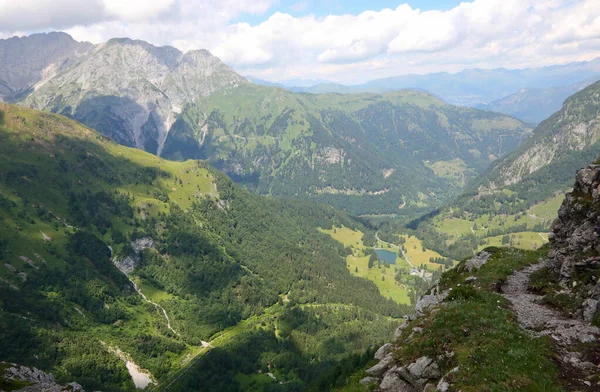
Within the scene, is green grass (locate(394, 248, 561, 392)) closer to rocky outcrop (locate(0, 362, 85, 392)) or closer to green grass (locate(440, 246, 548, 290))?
green grass (locate(440, 246, 548, 290))

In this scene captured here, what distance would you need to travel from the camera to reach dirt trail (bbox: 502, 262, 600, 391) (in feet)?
94.2

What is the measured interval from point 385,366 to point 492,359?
10.6 metres

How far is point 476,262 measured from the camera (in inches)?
2552

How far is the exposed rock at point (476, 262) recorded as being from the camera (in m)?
63.0

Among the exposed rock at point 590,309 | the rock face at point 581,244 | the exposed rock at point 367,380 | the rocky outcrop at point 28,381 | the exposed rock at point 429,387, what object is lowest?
the rocky outcrop at point 28,381

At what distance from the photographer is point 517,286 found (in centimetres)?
5184

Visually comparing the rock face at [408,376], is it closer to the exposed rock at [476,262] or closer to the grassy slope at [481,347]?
the grassy slope at [481,347]

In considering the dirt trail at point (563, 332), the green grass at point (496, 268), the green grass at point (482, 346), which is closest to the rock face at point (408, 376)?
the green grass at point (482, 346)

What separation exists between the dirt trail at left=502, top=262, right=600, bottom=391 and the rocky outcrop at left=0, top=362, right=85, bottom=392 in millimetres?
68847

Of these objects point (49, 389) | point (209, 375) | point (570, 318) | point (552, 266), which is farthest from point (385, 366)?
point (209, 375)

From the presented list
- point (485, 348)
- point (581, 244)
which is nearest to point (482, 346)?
point (485, 348)

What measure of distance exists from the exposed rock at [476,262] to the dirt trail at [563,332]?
41.2ft

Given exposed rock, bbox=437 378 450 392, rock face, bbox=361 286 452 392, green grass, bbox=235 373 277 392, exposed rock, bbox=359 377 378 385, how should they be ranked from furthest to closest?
green grass, bbox=235 373 277 392 < exposed rock, bbox=359 377 378 385 < rock face, bbox=361 286 452 392 < exposed rock, bbox=437 378 450 392

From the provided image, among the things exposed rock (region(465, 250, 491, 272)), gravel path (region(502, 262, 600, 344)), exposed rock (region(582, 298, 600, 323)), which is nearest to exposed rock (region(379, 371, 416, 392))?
gravel path (region(502, 262, 600, 344))
